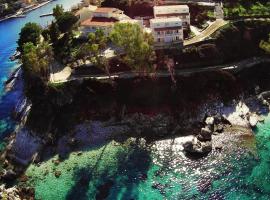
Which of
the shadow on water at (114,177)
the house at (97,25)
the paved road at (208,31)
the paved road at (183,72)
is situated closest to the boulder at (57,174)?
the shadow on water at (114,177)

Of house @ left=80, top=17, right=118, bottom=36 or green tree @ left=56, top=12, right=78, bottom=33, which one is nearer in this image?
house @ left=80, top=17, right=118, bottom=36

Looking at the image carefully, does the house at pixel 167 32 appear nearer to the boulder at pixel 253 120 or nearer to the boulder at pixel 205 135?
the boulder at pixel 253 120

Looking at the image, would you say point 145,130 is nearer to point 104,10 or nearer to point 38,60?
point 38,60

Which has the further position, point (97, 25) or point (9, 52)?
point (9, 52)

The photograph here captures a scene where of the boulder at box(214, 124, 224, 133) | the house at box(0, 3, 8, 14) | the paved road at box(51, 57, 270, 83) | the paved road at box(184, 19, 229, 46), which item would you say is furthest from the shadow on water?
the house at box(0, 3, 8, 14)

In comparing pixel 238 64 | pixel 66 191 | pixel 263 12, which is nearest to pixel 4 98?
pixel 66 191

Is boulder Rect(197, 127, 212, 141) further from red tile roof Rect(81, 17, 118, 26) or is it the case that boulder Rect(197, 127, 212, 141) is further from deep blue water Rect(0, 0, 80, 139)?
deep blue water Rect(0, 0, 80, 139)

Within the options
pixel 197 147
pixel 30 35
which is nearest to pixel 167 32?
pixel 197 147
